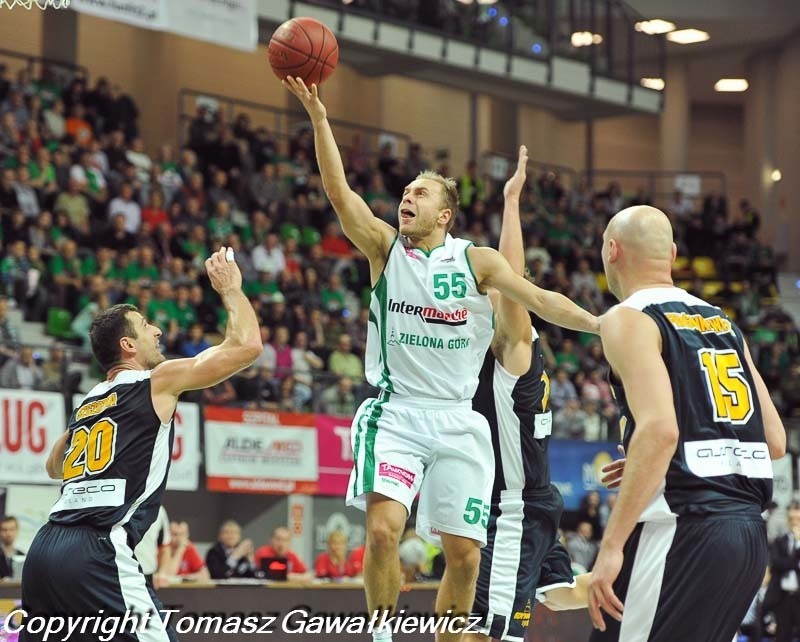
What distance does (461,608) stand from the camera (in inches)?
250

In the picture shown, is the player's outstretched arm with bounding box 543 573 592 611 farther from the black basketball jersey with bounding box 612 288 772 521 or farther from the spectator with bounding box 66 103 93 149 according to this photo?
the spectator with bounding box 66 103 93 149

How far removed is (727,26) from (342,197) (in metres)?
26.4

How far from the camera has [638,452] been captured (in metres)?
4.18

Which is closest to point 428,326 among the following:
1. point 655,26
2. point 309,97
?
point 309,97

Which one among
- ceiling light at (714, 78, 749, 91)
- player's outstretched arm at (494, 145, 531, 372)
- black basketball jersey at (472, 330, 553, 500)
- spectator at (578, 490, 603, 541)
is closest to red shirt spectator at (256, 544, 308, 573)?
spectator at (578, 490, 603, 541)

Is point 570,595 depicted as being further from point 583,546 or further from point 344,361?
point 344,361

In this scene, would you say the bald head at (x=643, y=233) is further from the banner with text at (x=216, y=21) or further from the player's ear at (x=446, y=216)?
the banner with text at (x=216, y=21)

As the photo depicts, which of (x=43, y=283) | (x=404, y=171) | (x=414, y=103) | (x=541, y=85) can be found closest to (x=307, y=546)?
(x=43, y=283)

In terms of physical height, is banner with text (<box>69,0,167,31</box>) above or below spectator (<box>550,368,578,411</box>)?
above

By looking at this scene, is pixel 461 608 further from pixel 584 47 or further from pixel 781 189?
pixel 781 189

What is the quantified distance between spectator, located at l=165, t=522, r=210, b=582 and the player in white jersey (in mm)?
6512

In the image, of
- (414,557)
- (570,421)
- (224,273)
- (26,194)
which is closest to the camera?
(224,273)

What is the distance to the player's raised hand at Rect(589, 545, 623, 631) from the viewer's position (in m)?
4.19

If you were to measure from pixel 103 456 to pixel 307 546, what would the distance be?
9569mm
